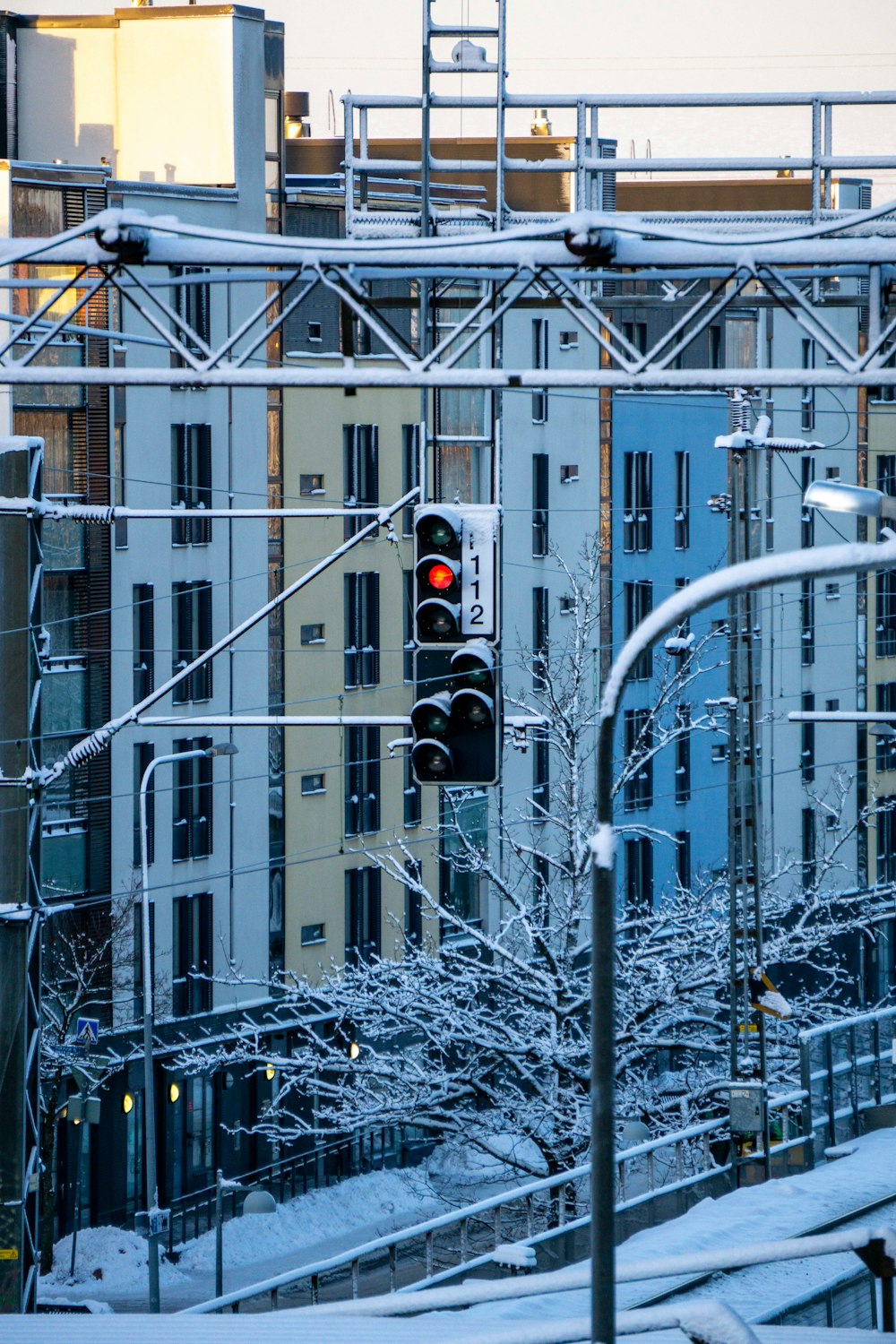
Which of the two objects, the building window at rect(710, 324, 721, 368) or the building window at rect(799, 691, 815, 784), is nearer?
the building window at rect(799, 691, 815, 784)

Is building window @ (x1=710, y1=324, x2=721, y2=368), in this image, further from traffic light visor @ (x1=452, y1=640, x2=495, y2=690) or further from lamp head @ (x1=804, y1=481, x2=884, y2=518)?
lamp head @ (x1=804, y1=481, x2=884, y2=518)

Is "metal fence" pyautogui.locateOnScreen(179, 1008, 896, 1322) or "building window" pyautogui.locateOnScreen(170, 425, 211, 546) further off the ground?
"building window" pyautogui.locateOnScreen(170, 425, 211, 546)

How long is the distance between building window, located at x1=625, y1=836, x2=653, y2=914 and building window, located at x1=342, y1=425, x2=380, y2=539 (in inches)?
363

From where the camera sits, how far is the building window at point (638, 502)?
4641cm

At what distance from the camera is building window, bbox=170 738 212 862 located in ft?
125

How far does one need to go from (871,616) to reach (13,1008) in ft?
137

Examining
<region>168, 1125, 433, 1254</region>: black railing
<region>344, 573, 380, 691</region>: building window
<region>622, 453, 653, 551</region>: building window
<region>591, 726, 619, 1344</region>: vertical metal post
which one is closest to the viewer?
<region>591, 726, 619, 1344</region>: vertical metal post

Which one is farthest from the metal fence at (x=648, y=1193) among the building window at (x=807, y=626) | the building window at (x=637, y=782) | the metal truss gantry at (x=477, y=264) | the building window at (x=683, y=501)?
the building window at (x=807, y=626)

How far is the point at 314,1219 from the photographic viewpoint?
121 feet

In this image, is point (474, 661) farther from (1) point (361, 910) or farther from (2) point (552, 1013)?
(1) point (361, 910)

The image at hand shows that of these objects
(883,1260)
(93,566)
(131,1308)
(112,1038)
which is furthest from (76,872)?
(883,1260)

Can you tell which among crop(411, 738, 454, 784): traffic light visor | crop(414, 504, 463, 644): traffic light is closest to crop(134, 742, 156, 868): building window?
crop(411, 738, 454, 784): traffic light visor

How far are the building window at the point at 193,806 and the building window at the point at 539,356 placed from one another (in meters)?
10.4

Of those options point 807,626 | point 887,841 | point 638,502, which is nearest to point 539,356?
point 638,502
